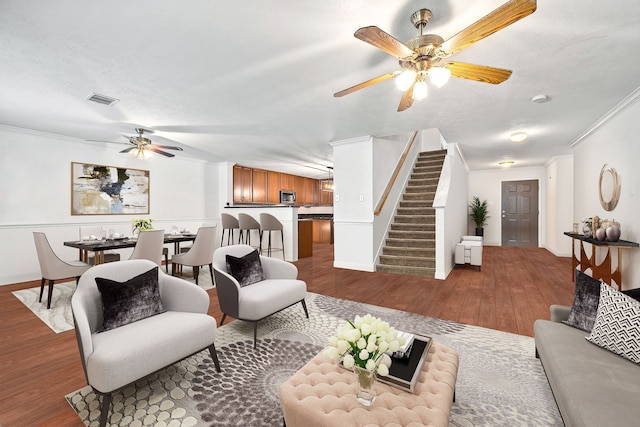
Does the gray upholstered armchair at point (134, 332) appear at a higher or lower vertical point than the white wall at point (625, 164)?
lower

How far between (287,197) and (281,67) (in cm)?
707

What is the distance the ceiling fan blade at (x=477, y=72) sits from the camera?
2.01 meters

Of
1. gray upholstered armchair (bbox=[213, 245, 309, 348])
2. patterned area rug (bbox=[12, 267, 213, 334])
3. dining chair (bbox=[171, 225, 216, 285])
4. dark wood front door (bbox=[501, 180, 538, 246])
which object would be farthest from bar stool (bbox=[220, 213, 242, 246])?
dark wood front door (bbox=[501, 180, 538, 246])

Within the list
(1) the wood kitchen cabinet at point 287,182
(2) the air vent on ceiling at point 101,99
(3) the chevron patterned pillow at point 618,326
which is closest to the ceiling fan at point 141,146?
(2) the air vent on ceiling at point 101,99

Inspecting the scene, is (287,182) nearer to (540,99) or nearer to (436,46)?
(540,99)

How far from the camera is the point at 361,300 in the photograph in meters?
3.60

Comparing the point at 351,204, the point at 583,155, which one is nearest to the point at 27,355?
the point at 351,204

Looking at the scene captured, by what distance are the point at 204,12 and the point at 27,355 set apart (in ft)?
9.84

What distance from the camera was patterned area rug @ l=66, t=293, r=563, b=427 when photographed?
1.59m

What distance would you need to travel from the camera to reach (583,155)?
5.00 meters

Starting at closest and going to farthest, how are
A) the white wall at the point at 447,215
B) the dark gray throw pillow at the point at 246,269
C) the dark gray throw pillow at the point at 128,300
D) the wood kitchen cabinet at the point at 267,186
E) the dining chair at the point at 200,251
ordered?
the dark gray throw pillow at the point at 128,300 < the dark gray throw pillow at the point at 246,269 < the dining chair at the point at 200,251 < the white wall at the point at 447,215 < the wood kitchen cabinet at the point at 267,186

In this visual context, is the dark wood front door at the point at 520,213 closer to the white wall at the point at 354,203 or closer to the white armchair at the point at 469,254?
the white armchair at the point at 469,254

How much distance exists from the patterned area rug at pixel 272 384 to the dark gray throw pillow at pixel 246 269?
460 millimetres

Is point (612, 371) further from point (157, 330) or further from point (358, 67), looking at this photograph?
point (358, 67)
